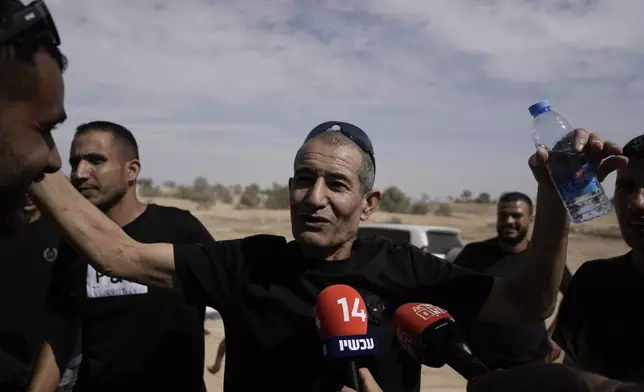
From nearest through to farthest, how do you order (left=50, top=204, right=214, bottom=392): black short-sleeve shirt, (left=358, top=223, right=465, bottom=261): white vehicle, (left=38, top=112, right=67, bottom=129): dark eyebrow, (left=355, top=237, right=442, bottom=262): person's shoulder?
(left=38, top=112, right=67, bottom=129): dark eyebrow → (left=355, top=237, right=442, bottom=262): person's shoulder → (left=50, top=204, right=214, bottom=392): black short-sleeve shirt → (left=358, top=223, right=465, bottom=261): white vehicle

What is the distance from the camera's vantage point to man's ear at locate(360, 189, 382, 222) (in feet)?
8.90

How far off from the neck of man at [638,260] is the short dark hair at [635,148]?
1.22 feet

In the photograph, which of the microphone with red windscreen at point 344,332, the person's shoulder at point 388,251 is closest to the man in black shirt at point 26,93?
the microphone with red windscreen at point 344,332

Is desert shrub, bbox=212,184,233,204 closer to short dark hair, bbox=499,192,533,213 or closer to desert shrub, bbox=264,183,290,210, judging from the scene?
desert shrub, bbox=264,183,290,210

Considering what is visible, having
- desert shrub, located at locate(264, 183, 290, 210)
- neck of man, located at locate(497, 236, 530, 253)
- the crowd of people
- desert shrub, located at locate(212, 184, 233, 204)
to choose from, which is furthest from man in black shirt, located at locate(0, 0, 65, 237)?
desert shrub, located at locate(212, 184, 233, 204)

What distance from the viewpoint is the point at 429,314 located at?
204 cm

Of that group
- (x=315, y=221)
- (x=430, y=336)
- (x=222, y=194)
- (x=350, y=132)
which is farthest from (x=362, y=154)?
(x=222, y=194)

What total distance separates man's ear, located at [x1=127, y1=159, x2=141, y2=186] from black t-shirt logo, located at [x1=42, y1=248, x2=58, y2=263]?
57 cm

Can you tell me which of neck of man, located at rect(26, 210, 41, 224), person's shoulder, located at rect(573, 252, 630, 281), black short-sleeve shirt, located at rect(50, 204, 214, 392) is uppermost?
neck of man, located at rect(26, 210, 41, 224)

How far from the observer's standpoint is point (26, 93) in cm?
131

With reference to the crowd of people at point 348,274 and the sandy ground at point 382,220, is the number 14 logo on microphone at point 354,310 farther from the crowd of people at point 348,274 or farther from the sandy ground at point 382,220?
the sandy ground at point 382,220

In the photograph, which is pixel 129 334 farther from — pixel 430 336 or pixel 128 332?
pixel 430 336

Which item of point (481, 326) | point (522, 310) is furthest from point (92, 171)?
Answer: point (481, 326)

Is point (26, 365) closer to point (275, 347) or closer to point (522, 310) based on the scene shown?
point (275, 347)
